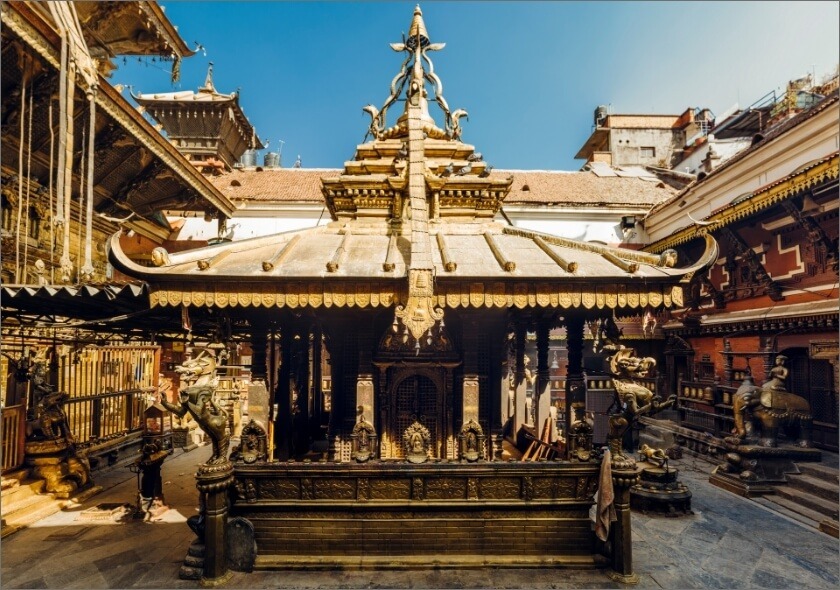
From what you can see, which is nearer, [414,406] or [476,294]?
[476,294]

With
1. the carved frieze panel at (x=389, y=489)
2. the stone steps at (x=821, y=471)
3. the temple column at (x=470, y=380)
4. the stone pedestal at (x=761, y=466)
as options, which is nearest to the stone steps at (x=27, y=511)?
the carved frieze panel at (x=389, y=489)

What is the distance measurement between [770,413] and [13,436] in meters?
20.6

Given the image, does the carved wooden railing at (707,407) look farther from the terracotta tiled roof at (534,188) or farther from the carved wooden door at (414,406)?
the terracotta tiled roof at (534,188)

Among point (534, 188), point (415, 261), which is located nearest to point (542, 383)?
point (415, 261)

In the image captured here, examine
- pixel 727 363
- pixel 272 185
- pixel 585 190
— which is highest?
pixel 272 185

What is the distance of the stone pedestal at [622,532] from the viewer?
21.1 feet

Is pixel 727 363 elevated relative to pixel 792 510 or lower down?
elevated

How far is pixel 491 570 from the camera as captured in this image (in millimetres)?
6723

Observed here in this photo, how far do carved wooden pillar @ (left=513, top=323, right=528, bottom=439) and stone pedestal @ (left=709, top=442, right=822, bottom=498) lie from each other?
19.8 ft

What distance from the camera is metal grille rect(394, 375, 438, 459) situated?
942 cm

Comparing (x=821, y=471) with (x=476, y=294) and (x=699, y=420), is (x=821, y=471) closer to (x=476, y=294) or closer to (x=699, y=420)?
(x=699, y=420)

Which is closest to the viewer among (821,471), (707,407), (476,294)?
(476,294)

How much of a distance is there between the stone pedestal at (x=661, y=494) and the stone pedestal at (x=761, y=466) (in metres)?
2.73

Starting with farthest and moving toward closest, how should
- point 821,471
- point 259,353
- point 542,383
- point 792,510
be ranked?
point 821,471, point 542,383, point 792,510, point 259,353
